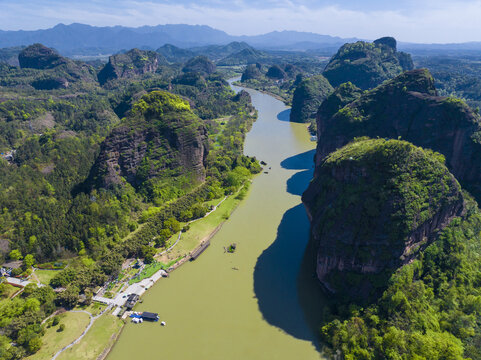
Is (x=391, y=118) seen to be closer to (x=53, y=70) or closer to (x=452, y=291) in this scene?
(x=452, y=291)

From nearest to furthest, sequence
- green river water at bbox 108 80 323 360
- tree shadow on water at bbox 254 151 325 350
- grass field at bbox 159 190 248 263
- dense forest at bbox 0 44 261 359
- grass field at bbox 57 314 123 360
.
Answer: grass field at bbox 57 314 123 360 < green river water at bbox 108 80 323 360 < tree shadow on water at bbox 254 151 325 350 < dense forest at bbox 0 44 261 359 < grass field at bbox 159 190 248 263

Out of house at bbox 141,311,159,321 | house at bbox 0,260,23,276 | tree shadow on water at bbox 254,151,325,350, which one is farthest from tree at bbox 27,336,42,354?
tree shadow on water at bbox 254,151,325,350

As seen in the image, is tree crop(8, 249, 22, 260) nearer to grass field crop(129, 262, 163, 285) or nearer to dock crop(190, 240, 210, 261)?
grass field crop(129, 262, 163, 285)

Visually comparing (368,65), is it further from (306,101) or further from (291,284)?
(291,284)

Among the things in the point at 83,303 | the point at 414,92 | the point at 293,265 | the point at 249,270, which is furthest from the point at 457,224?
the point at 83,303

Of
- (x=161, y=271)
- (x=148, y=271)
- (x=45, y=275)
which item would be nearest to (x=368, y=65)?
(x=161, y=271)

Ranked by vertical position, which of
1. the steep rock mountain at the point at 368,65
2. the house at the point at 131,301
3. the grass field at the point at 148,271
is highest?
the steep rock mountain at the point at 368,65

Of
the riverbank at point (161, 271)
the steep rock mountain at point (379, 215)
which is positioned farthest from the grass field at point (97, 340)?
the steep rock mountain at point (379, 215)

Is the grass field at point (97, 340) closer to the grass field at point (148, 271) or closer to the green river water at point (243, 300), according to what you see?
the green river water at point (243, 300)
